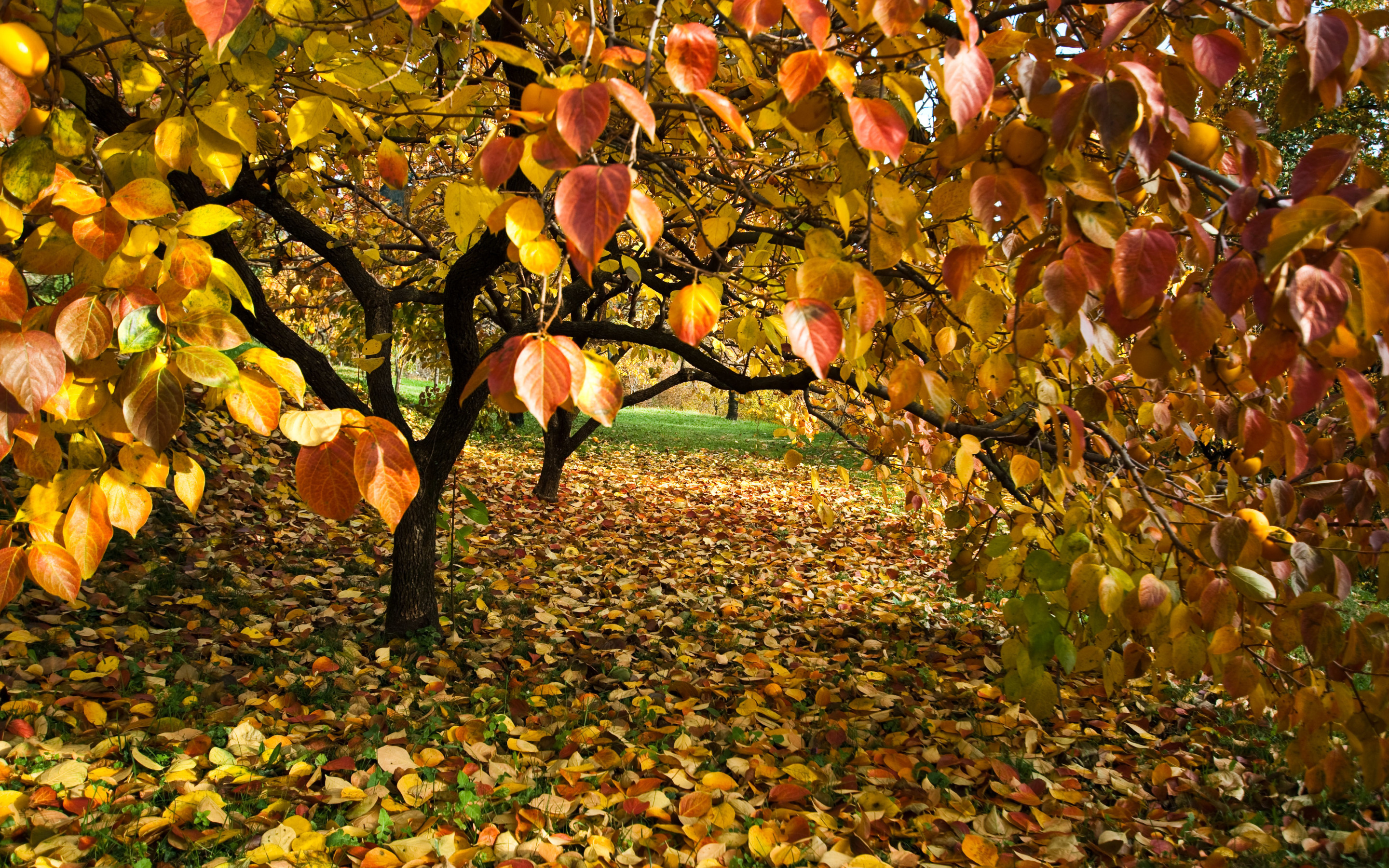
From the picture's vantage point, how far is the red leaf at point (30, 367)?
91 cm

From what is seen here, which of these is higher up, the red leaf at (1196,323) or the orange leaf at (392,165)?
the orange leaf at (392,165)

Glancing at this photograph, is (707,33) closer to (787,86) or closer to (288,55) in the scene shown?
(787,86)

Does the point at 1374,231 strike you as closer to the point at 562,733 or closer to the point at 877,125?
the point at 877,125

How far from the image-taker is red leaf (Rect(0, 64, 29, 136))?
0.94 m

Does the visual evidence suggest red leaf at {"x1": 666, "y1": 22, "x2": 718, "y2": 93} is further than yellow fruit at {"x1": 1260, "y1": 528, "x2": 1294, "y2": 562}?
No

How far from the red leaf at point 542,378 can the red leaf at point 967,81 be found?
58 centimetres

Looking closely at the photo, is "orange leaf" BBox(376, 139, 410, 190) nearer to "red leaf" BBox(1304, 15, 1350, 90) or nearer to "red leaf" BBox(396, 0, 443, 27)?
"red leaf" BBox(396, 0, 443, 27)

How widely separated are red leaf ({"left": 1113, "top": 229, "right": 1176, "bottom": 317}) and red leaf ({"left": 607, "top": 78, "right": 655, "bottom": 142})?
618 millimetres

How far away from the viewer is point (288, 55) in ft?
8.40

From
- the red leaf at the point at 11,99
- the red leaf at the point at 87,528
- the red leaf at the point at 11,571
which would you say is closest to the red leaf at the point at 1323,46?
the red leaf at the point at 11,99

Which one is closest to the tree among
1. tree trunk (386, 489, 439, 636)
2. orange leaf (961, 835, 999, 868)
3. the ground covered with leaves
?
orange leaf (961, 835, 999, 868)

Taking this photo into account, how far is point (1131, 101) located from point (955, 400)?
186 cm

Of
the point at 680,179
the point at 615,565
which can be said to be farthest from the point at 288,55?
the point at 615,565

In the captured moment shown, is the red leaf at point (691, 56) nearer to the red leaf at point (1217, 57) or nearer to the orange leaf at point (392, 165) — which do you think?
the red leaf at point (1217, 57)
